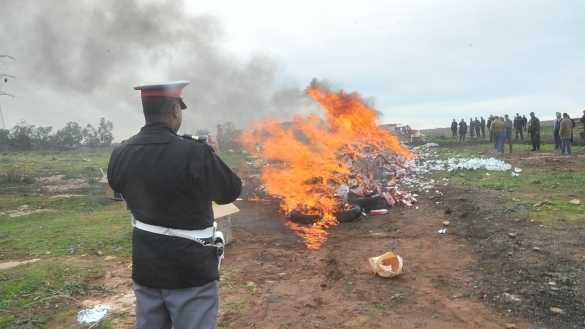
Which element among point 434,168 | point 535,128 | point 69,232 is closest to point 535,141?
point 535,128

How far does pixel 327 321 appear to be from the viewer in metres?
4.54

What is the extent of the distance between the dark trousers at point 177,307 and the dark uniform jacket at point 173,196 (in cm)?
7

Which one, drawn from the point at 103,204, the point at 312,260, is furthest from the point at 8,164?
the point at 312,260

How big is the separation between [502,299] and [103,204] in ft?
40.0

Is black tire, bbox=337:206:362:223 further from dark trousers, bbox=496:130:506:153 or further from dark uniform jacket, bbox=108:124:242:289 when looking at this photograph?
dark trousers, bbox=496:130:506:153

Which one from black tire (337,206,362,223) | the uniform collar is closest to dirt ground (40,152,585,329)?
black tire (337,206,362,223)

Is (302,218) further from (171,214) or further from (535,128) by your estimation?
(535,128)

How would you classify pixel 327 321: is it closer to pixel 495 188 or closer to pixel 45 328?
pixel 45 328

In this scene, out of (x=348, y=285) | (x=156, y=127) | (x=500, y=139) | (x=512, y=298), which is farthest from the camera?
(x=500, y=139)

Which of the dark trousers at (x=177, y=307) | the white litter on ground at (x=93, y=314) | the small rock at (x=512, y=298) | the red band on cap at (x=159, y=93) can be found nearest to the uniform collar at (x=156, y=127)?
the red band on cap at (x=159, y=93)

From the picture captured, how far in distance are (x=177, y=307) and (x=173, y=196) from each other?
63 centimetres

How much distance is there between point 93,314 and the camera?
4906 millimetres

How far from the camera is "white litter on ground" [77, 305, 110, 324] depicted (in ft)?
15.6

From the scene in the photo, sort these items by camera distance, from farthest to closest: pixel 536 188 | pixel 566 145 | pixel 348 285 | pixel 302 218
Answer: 1. pixel 566 145
2. pixel 536 188
3. pixel 302 218
4. pixel 348 285
